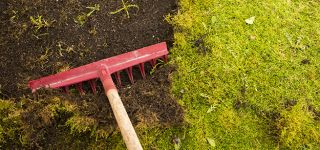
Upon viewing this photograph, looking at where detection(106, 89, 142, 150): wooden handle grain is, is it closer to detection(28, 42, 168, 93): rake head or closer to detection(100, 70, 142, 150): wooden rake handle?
detection(100, 70, 142, 150): wooden rake handle

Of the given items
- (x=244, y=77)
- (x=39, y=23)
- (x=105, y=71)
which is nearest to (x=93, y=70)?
(x=105, y=71)

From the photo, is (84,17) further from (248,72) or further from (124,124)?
(248,72)

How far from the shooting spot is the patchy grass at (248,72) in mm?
3121

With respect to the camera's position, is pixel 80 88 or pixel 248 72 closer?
pixel 80 88

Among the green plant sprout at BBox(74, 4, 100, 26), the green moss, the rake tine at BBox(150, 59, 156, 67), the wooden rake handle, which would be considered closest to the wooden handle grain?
the wooden rake handle

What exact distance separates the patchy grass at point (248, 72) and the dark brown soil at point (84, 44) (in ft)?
0.67

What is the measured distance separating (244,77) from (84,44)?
56.8 inches

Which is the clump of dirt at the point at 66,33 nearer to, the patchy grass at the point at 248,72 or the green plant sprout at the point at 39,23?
the green plant sprout at the point at 39,23

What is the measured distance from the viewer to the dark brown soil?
3.03 meters

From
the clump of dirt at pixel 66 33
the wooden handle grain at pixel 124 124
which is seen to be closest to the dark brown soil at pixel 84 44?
the clump of dirt at pixel 66 33

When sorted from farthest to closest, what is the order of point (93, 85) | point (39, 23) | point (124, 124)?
point (39, 23) → point (93, 85) → point (124, 124)

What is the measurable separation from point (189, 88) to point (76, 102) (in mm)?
968

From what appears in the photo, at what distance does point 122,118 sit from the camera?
2629 millimetres

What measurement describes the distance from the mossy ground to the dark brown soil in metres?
0.15
